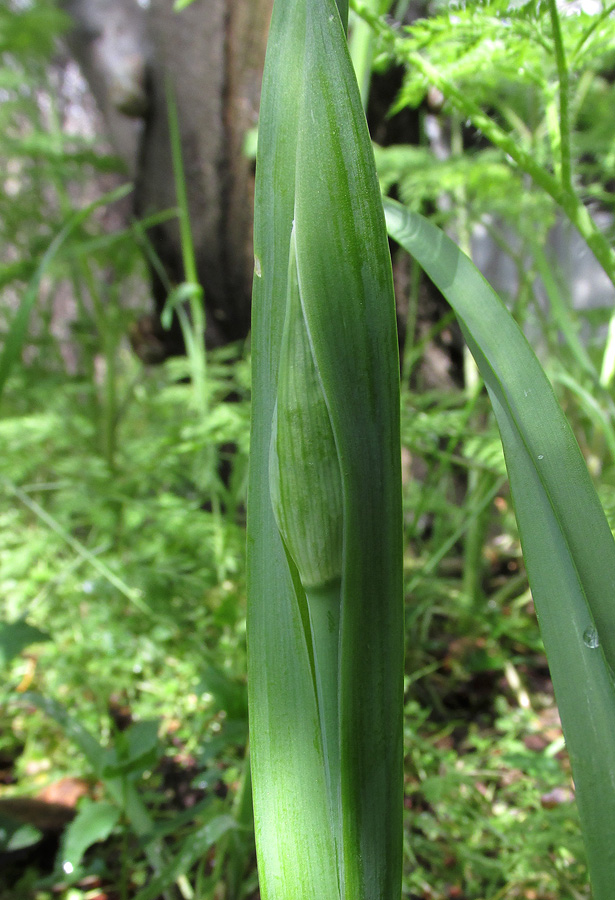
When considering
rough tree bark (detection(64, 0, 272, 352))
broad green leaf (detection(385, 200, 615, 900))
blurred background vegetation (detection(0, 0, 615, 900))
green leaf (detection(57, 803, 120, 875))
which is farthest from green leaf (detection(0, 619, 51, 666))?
rough tree bark (detection(64, 0, 272, 352))

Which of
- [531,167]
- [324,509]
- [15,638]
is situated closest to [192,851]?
[15,638]

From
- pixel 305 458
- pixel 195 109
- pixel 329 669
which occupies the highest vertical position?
pixel 195 109

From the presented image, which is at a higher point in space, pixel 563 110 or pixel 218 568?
pixel 563 110

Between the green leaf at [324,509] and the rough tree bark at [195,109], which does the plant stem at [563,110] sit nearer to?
the green leaf at [324,509]

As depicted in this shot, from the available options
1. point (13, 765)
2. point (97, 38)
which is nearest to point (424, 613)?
point (13, 765)

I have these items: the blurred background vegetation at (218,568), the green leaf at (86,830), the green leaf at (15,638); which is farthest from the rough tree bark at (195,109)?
the green leaf at (86,830)

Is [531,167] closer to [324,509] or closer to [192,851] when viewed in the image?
[324,509]

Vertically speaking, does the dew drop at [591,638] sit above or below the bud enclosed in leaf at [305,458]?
below
